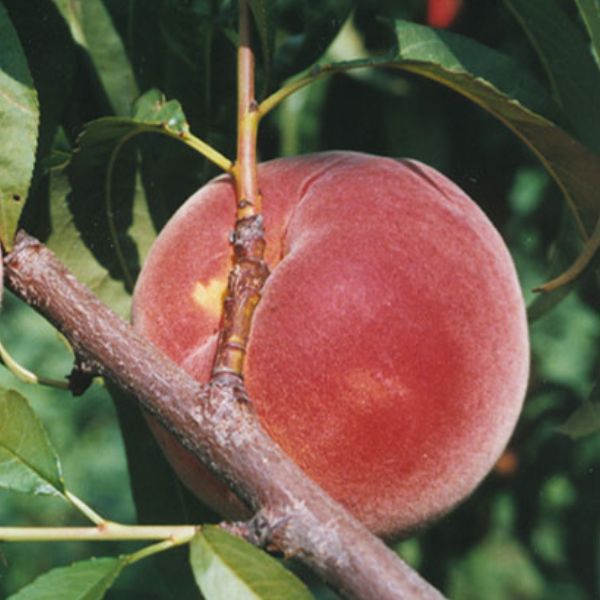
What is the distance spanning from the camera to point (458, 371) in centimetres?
80

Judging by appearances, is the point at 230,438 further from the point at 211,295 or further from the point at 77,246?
the point at 77,246

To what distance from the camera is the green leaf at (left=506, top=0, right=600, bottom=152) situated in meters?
0.97

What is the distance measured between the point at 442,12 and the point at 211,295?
0.64 m

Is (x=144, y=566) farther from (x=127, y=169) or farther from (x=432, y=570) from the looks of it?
(x=127, y=169)

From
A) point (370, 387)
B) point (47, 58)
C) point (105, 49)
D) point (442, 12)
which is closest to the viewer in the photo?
point (370, 387)

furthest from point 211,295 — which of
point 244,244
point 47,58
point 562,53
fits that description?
point 562,53

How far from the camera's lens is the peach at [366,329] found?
78 cm

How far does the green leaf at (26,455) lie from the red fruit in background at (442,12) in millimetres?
768

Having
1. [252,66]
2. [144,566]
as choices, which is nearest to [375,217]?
[252,66]

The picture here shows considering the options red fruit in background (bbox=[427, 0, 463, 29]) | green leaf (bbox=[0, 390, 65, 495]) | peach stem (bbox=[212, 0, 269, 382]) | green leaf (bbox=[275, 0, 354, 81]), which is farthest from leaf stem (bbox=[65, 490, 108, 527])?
red fruit in background (bbox=[427, 0, 463, 29])

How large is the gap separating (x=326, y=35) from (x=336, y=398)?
434mm

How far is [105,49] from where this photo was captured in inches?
43.1

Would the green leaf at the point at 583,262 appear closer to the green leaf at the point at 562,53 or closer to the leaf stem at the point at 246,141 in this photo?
the green leaf at the point at 562,53

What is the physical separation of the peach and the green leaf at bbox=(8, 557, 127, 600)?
5.4 inches
